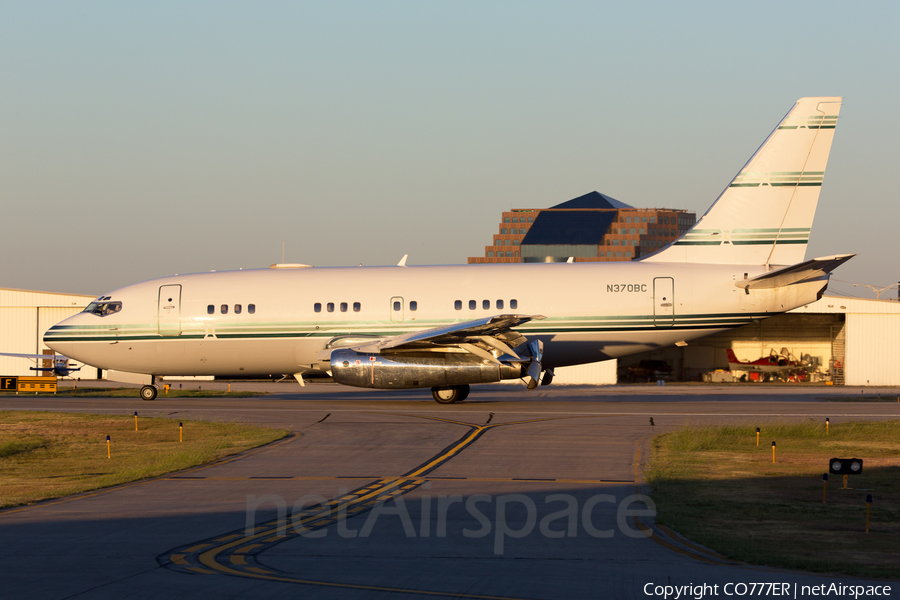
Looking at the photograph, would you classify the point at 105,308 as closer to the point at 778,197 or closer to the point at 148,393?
the point at 148,393

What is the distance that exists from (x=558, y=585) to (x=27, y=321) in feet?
181

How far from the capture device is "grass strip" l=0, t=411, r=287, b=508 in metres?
16.4

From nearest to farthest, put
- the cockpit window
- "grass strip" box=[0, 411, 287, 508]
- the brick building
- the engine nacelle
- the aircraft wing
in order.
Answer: "grass strip" box=[0, 411, 287, 508] → the aircraft wing → the engine nacelle → the cockpit window → the brick building

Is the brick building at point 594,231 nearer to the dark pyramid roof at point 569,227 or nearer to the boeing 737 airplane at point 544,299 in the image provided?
the dark pyramid roof at point 569,227

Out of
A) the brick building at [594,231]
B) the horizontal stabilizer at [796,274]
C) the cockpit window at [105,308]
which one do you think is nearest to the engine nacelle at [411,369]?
the horizontal stabilizer at [796,274]

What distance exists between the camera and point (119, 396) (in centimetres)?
3662

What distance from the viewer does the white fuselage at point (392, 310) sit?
2977 cm

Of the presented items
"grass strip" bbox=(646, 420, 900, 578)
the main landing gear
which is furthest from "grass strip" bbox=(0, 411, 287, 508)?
"grass strip" bbox=(646, 420, 900, 578)

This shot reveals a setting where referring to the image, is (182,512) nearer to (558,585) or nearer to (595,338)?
(558,585)

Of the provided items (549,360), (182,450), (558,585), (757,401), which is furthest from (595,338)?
(558,585)

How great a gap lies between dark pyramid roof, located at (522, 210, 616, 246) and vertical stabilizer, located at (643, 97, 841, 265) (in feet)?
376

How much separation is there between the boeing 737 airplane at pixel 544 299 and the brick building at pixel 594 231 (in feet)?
356

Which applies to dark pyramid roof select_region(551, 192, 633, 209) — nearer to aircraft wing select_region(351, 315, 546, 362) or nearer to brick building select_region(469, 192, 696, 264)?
brick building select_region(469, 192, 696, 264)

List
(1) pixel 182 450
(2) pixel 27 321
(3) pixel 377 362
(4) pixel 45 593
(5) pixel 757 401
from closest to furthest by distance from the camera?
(4) pixel 45 593 < (1) pixel 182 450 < (3) pixel 377 362 < (5) pixel 757 401 < (2) pixel 27 321
